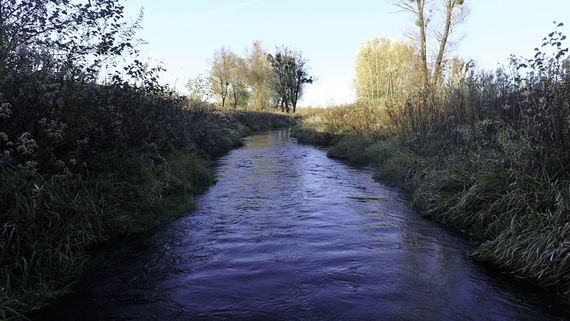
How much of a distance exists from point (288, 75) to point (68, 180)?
54513 millimetres

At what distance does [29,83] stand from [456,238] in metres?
6.60

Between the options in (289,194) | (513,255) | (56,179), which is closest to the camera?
(513,255)

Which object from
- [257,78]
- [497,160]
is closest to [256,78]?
[257,78]

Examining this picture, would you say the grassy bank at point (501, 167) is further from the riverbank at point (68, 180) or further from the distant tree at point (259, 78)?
the distant tree at point (259, 78)

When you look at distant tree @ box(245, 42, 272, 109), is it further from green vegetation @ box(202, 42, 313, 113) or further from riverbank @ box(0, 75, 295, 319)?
riverbank @ box(0, 75, 295, 319)

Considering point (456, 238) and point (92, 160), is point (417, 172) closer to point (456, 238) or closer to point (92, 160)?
point (456, 238)

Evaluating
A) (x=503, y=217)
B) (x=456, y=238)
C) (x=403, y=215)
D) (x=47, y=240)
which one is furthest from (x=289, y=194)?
(x=47, y=240)

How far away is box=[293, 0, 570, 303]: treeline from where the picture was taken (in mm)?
4312

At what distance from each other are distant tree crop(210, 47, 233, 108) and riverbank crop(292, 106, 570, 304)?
149 feet

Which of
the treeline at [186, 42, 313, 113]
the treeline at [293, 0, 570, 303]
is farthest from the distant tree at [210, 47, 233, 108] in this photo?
the treeline at [293, 0, 570, 303]

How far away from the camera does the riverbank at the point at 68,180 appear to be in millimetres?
3883

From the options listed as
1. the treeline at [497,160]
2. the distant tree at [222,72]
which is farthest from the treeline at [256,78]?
the treeline at [497,160]

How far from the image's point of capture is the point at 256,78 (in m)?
53.5

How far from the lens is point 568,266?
3809mm
